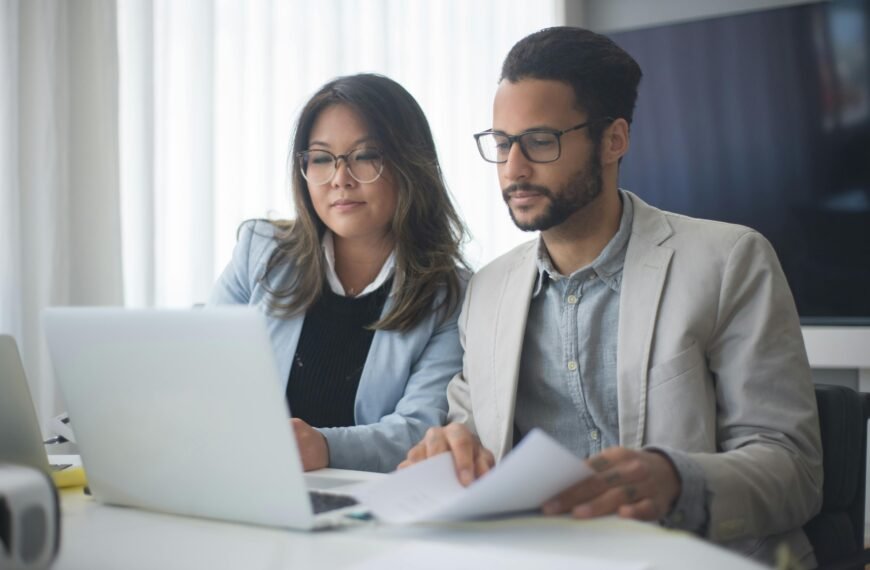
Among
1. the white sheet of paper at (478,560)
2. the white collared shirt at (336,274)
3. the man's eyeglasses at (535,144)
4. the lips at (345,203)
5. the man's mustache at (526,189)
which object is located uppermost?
the man's eyeglasses at (535,144)

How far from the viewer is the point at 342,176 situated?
2.08 meters

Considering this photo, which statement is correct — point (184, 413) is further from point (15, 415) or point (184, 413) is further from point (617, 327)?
point (617, 327)

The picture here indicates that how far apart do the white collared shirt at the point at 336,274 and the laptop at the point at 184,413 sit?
99 centimetres

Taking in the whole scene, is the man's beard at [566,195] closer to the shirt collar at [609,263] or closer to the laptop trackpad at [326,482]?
the shirt collar at [609,263]

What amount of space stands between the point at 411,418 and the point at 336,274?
0.47 metres

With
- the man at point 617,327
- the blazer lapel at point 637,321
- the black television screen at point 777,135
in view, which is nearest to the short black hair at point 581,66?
the man at point 617,327

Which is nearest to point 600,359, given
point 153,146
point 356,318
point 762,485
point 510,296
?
point 510,296

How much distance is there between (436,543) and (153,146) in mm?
2351

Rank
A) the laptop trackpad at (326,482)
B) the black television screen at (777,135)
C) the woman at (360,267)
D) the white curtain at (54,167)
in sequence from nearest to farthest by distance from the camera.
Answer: the laptop trackpad at (326,482), the woman at (360,267), the white curtain at (54,167), the black television screen at (777,135)

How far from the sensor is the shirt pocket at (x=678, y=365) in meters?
1.52

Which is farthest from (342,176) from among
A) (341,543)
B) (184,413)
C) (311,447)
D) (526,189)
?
(341,543)

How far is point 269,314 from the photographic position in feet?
6.88

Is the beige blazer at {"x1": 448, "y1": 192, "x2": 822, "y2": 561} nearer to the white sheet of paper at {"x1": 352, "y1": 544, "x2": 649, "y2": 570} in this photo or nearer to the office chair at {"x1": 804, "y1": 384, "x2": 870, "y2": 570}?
the office chair at {"x1": 804, "y1": 384, "x2": 870, "y2": 570}

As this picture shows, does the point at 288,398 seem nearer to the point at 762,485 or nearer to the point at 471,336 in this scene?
the point at 471,336
